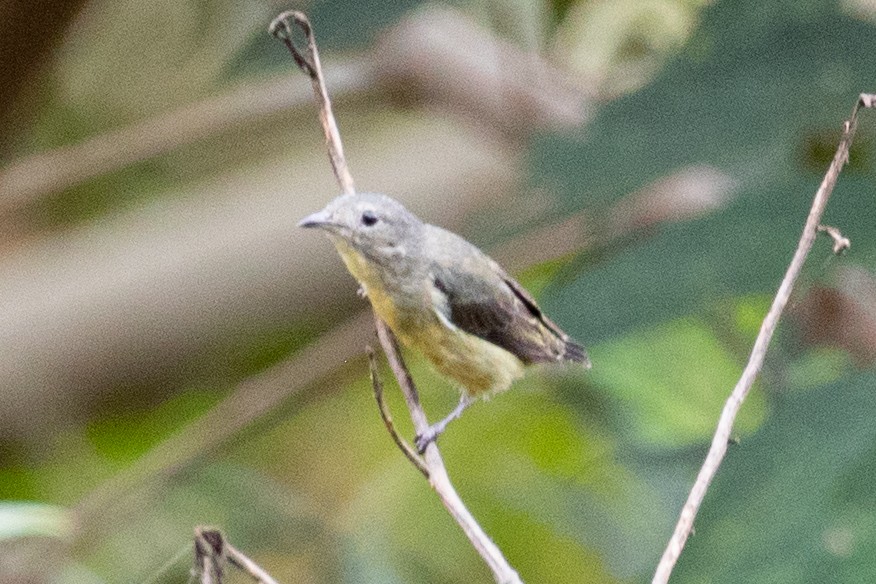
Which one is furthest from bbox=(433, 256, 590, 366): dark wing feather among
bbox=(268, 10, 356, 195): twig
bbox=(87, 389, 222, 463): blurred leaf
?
bbox=(87, 389, 222, 463): blurred leaf

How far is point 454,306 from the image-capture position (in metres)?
0.87

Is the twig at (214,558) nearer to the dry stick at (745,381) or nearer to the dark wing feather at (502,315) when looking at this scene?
the dry stick at (745,381)

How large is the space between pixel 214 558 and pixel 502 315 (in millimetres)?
435

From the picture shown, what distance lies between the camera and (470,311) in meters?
0.87

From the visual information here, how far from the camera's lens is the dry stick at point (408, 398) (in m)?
0.48

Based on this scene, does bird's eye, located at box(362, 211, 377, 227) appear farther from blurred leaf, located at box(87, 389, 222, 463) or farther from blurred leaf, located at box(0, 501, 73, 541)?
blurred leaf, located at box(87, 389, 222, 463)

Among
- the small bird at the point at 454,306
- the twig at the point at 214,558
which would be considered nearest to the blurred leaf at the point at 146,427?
the small bird at the point at 454,306

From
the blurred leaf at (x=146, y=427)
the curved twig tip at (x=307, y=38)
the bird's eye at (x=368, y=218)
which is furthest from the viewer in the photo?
the blurred leaf at (x=146, y=427)

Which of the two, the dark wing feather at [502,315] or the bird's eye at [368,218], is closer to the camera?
the bird's eye at [368,218]

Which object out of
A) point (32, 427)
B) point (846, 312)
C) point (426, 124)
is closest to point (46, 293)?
point (32, 427)

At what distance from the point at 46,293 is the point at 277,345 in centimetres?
28

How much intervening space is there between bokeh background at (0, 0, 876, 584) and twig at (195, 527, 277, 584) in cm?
23

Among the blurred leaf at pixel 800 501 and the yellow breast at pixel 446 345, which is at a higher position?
the yellow breast at pixel 446 345

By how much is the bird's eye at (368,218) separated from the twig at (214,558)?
0.28 metres
